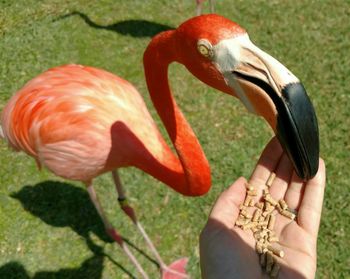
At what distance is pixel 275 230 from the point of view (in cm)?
273

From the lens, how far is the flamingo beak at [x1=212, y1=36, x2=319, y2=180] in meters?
1.98

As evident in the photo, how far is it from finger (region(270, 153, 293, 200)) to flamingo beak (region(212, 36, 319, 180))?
0.64m

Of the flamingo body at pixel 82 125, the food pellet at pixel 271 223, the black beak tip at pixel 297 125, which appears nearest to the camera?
the black beak tip at pixel 297 125

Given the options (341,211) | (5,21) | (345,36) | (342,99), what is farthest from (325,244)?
(5,21)

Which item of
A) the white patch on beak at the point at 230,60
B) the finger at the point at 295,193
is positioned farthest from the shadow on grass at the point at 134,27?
the white patch on beak at the point at 230,60

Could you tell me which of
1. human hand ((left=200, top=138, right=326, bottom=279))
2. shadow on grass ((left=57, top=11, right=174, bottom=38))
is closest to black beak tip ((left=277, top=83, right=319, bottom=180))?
human hand ((left=200, top=138, right=326, bottom=279))

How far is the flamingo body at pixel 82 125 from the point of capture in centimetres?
314

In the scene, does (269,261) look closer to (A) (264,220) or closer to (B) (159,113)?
(A) (264,220)

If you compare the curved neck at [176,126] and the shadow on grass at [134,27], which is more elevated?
the curved neck at [176,126]

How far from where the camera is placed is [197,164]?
2736 mm

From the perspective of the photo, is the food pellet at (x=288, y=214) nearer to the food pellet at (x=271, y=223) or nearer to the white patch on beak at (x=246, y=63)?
the food pellet at (x=271, y=223)

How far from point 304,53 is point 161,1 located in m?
2.13

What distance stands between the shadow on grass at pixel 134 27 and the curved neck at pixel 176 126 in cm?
342

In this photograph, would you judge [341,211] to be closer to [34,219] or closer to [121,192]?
[121,192]
